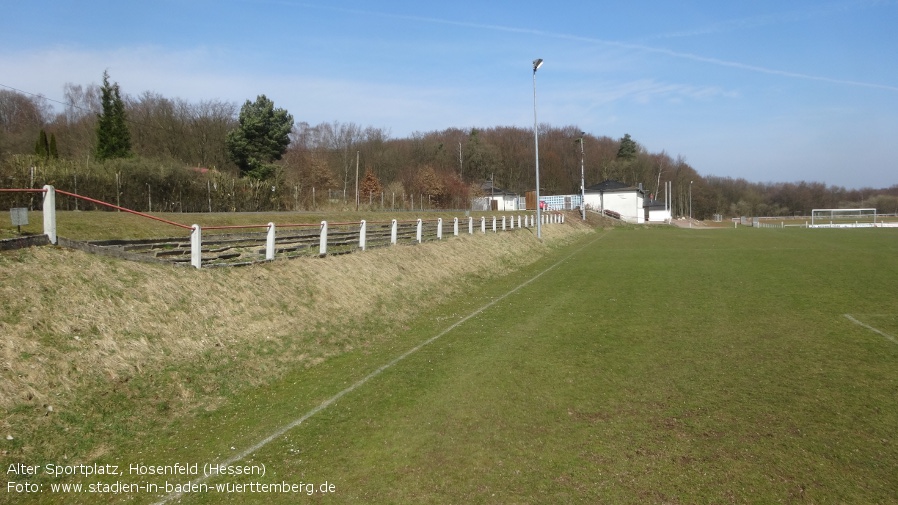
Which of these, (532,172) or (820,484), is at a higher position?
(532,172)

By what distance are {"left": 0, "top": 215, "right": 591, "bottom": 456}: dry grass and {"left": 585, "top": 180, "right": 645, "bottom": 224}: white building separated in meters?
75.8

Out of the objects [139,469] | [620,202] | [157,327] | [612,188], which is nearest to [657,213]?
[620,202]

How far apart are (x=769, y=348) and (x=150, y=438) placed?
28.0 ft

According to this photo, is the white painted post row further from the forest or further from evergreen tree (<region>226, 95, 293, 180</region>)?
evergreen tree (<region>226, 95, 293, 180</region>)

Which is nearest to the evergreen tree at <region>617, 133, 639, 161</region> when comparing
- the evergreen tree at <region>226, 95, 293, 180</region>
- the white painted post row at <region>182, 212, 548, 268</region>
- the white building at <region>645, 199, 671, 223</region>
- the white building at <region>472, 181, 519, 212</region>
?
the white building at <region>645, 199, 671, 223</region>

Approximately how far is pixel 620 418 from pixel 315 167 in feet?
181

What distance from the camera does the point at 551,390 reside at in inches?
273

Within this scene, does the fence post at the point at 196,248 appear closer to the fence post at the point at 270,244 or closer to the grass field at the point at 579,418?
the fence post at the point at 270,244

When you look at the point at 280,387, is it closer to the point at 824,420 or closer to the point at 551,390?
the point at 551,390

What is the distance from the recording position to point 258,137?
162ft

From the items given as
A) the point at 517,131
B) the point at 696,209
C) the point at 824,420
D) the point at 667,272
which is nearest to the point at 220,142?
the point at 667,272

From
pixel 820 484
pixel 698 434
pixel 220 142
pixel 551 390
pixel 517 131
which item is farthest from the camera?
pixel 517 131

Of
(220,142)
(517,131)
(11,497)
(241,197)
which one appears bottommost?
(11,497)

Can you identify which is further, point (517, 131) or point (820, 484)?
point (517, 131)
